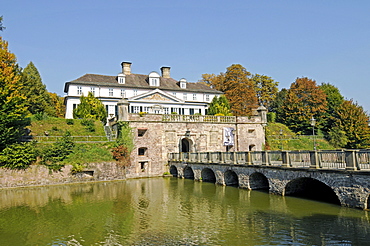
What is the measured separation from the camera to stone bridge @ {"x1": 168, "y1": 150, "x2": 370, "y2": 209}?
1347 centimetres

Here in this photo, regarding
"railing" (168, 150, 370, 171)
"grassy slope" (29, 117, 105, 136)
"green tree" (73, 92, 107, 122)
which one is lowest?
"railing" (168, 150, 370, 171)

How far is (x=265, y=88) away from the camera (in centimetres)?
6575

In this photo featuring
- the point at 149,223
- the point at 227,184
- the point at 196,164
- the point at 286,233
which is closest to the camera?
the point at 286,233

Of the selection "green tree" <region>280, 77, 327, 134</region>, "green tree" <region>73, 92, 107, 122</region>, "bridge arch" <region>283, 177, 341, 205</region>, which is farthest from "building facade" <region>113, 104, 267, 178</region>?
"green tree" <region>280, 77, 327, 134</region>

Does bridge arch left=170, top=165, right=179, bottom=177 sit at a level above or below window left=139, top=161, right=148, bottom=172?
below

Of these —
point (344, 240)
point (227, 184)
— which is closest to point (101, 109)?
point (227, 184)

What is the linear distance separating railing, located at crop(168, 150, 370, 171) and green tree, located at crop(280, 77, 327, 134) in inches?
1381

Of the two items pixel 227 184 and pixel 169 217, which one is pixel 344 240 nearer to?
pixel 169 217

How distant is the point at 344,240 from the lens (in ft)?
33.7

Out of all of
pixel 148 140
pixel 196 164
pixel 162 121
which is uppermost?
pixel 162 121

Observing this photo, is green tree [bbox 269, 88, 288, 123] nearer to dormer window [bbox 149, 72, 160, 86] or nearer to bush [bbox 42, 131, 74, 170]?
dormer window [bbox 149, 72, 160, 86]

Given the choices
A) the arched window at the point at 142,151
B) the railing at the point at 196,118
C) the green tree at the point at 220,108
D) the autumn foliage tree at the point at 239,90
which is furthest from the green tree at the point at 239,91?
the arched window at the point at 142,151

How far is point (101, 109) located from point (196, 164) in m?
20.3

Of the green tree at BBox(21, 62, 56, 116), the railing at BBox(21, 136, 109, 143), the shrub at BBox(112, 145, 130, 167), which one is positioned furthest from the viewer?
the green tree at BBox(21, 62, 56, 116)
